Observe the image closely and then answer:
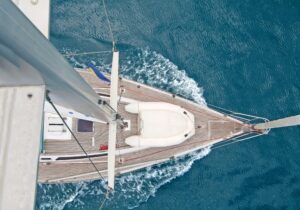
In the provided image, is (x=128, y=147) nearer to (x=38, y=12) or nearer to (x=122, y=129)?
(x=122, y=129)

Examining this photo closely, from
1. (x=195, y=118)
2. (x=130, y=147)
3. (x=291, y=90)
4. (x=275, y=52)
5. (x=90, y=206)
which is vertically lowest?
(x=90, y=206)

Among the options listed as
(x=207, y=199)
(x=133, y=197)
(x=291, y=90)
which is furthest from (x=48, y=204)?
(x=291, y=90)

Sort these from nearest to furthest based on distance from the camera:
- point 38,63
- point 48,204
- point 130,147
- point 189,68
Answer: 1. point 38,63
2. point 130,147
3. point 48,204
4. point 189,68

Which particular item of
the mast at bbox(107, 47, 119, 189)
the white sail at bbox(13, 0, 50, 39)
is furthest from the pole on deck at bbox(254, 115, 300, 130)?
the white sail at bbox(13, 0, 50, 39)

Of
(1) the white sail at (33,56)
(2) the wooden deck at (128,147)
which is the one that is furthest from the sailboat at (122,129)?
(1) the white sail at (33,56)

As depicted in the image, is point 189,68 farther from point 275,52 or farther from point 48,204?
point 48,204

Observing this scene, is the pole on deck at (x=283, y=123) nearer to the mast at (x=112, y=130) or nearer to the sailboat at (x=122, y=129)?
the sailboat at (x=122, y=129)
